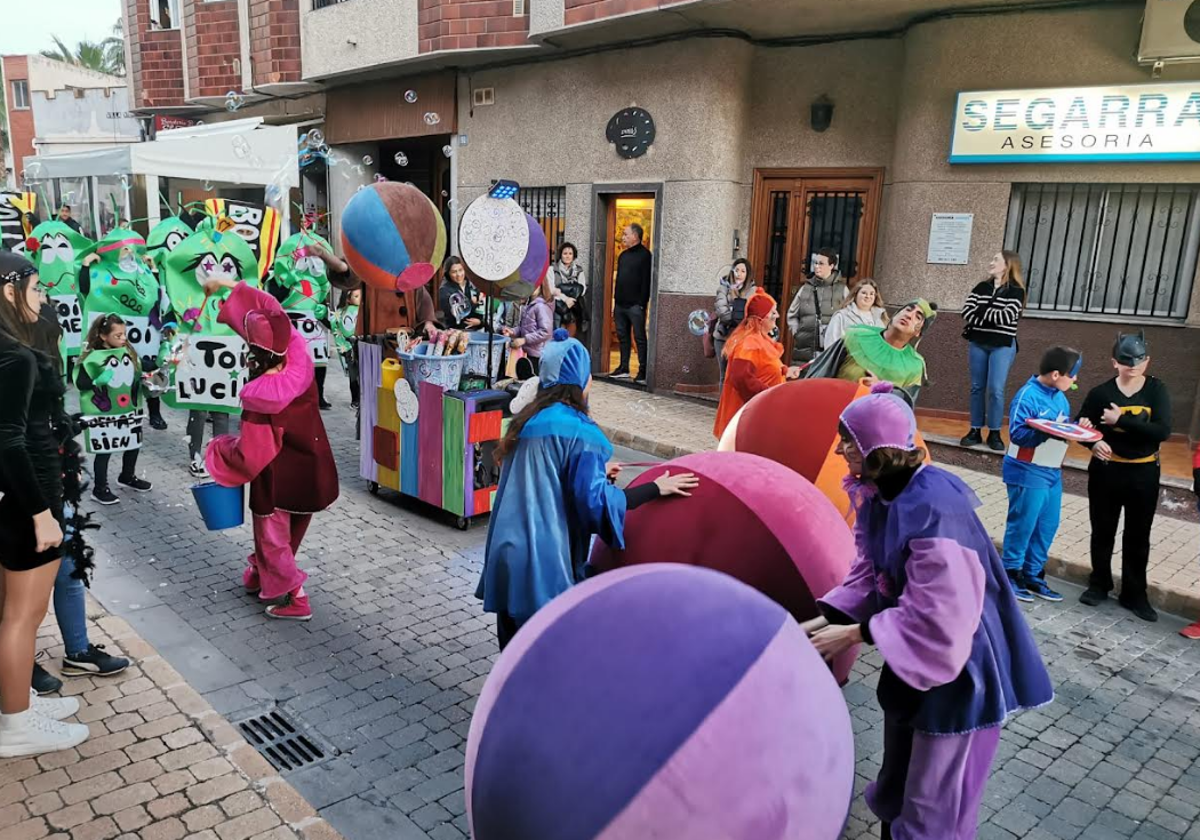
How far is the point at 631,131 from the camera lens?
1205cm

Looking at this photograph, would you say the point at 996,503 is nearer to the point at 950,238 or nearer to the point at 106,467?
the point at 950,238

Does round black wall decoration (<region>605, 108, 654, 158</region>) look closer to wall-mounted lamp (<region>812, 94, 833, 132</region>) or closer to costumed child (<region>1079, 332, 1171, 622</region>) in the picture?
wall-mounted lamp (<region>812, 94, 833, 132</region>)

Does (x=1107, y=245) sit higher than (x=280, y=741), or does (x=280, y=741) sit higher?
(x=1107, y=245)

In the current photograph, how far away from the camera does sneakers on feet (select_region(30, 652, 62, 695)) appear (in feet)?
13.3

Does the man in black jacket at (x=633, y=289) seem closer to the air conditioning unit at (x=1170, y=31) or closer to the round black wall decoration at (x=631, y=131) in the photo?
the round black wall decoration at (x=631, y=131)

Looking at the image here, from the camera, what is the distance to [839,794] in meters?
2.16

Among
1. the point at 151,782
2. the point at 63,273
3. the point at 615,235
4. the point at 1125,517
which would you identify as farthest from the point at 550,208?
the point at 151,782

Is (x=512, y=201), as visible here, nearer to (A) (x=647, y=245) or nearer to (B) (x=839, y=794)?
(B) (x=839, y=794)

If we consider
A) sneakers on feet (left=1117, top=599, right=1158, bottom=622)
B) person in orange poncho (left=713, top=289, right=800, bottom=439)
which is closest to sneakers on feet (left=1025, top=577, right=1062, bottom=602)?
sneakers on feet (left=1117, top=599, right=1158, bottom=622)

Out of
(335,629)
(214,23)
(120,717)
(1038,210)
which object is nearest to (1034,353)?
(1038,210)

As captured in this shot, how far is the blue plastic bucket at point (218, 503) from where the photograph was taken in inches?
187

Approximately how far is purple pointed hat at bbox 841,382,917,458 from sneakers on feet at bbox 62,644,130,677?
383 centimetres

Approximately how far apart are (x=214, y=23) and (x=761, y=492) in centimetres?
1873

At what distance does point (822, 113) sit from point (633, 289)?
3.48 meters
